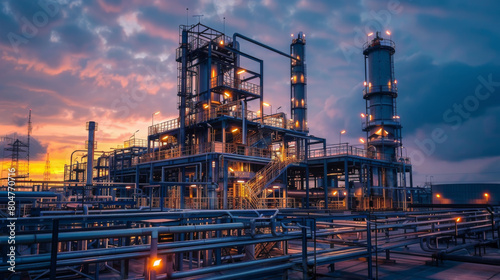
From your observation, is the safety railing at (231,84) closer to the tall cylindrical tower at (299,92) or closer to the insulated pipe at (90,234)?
the tall cylindrical tower at (299,92)

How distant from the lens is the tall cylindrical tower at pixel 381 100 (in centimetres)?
4506

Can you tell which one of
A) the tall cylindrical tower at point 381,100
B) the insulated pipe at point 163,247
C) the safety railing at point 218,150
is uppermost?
the tall cylindrical tower at point 381,100

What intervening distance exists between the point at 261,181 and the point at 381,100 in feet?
76.2

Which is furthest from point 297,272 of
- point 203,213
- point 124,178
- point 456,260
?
point 124,178

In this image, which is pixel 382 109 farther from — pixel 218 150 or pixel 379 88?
pixel 218 150

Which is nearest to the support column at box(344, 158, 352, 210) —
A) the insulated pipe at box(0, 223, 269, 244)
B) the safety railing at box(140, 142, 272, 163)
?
the safety railing at box(140, 142, 272, 163)

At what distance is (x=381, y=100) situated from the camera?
1813 inches

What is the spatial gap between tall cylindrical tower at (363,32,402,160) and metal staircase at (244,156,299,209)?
16.1m

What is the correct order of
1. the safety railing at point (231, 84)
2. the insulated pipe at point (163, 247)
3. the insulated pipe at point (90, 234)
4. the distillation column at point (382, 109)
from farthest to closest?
the distillation column at point (382, 109) < the safety railing at point (231, 84) < the insulated pipe at point (163, 247) < the insulated pipe at point (90, 234)

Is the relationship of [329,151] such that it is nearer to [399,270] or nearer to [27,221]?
[399,270]

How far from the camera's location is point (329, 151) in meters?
37.8

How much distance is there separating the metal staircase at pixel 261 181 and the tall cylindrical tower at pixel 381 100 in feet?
52.9

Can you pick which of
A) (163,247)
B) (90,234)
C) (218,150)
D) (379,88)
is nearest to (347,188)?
(218,150)

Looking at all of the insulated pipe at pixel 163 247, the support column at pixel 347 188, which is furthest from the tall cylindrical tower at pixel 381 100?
the insulated pipe at pixel 163 247
